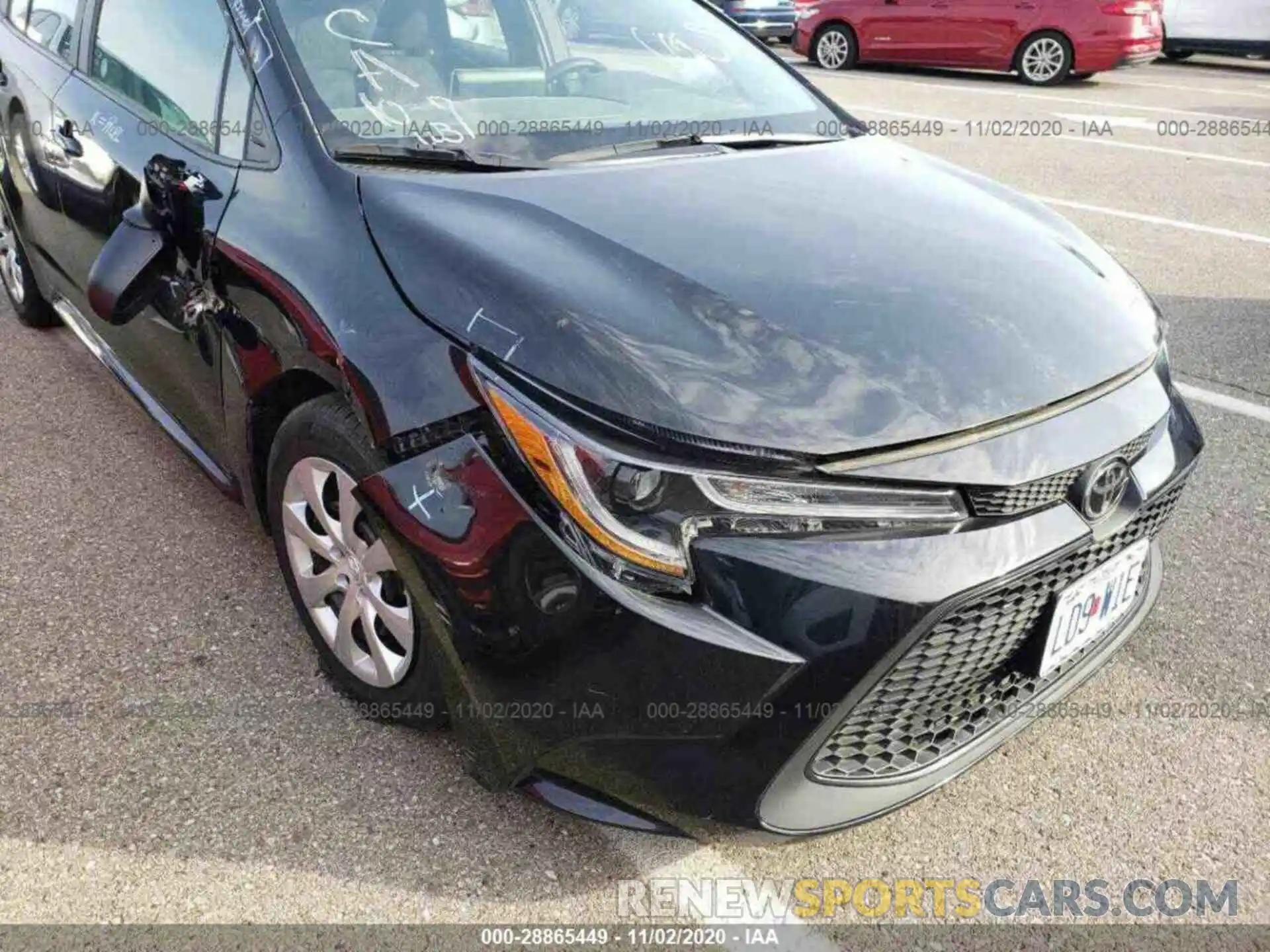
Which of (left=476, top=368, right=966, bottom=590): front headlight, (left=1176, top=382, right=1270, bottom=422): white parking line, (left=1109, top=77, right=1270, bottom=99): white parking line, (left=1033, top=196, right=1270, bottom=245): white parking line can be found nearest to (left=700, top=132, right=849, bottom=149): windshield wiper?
(left=476, top=368, right=966, bottom=590): front headlight

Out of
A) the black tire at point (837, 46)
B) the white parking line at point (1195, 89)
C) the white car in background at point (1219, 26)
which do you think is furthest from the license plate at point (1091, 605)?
the white car in background at point (1219, 26)

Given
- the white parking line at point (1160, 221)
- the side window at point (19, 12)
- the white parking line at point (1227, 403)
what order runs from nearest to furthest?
the side window at point (19, 12), the white parking line at point (1227, 403), the white parking line at point (1160, 221)

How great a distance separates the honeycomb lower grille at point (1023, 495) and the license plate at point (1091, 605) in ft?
0.58

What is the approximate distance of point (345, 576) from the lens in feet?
7.05

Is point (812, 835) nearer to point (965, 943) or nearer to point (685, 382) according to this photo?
point (965, 943)

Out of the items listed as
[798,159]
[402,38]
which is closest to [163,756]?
[402,38]

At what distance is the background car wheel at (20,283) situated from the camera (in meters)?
4.04

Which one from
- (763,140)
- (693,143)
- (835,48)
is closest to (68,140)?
(693,143)

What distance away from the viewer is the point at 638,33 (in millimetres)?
2934

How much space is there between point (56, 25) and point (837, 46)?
1105 cm

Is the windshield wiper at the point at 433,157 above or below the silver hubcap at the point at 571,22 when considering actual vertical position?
below

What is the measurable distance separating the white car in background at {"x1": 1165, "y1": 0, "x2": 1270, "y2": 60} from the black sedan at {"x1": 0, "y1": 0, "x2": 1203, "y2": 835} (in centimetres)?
1348

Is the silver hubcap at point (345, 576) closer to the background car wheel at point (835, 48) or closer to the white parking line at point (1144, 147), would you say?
the white parking line at point (1144, 147)

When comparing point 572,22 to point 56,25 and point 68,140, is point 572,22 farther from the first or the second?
point 56,25
